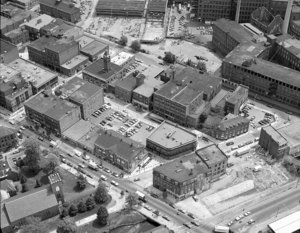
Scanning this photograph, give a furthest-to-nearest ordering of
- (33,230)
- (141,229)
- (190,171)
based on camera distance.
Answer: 1. (190,171)
2. (141,229)
3. (33,230)

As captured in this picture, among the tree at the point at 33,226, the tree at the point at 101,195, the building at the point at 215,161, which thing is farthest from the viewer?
the building at the point at 215,161

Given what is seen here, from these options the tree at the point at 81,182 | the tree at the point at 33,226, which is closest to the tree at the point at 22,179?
the tree at the point at 81,182

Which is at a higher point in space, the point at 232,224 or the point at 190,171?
the point at 190,171

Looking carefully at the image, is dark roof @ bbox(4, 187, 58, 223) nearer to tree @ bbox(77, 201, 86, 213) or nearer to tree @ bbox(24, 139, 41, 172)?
tree @ bbox(77, 201, 86, 213)

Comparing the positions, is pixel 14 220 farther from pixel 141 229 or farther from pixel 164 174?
pixel 164 174

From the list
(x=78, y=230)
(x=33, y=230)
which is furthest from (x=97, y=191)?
(x=33, y=230)

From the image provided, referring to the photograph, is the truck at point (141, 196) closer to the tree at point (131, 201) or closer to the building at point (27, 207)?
the tree at point (131, 201)
